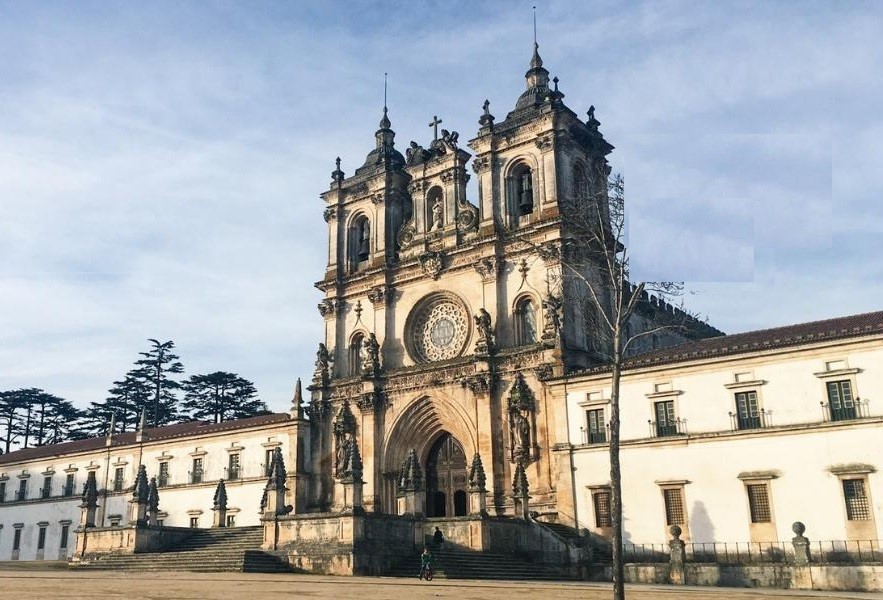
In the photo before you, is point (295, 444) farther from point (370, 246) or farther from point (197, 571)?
point (197, 571)

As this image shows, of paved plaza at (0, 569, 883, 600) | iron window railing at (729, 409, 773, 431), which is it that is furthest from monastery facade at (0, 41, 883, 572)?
paved plaza at (0, 569, 883, 600)

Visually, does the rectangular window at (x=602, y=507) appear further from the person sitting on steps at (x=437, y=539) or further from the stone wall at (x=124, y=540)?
the stone wall at (x=124, y=540)

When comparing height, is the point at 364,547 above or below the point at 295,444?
below

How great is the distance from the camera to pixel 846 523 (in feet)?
98.7

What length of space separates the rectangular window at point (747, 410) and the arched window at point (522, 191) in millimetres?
16394

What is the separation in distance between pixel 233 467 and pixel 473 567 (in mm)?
24872

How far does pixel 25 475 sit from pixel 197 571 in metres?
38.7

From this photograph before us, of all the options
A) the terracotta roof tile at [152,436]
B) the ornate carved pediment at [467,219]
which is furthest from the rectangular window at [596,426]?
the terracotta roof tile at [152,436]

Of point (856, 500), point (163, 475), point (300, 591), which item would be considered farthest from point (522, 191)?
point (300, 591)

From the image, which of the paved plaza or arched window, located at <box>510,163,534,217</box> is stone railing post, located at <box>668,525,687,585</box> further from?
arched window, located at <box>510,163,534,217</box>

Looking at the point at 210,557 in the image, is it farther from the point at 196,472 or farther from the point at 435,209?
the point at 435,209

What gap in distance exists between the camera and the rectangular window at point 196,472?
53.5 meters

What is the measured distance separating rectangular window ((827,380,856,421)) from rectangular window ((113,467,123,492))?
44587mm

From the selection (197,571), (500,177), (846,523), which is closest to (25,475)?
(197,571)
